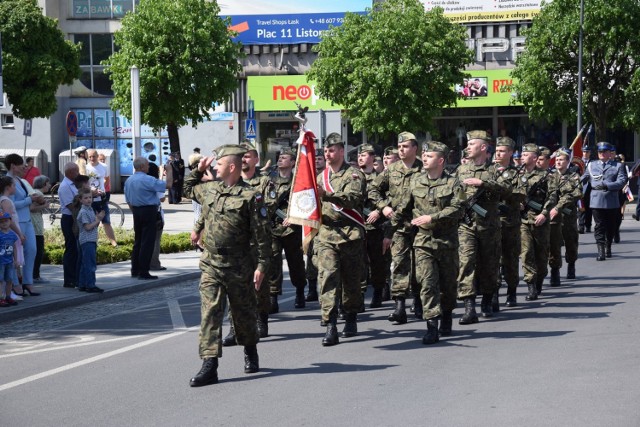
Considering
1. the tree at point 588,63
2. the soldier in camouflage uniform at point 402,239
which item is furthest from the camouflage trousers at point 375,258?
the tree at point 588,63

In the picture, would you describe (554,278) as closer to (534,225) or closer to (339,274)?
(534,225)

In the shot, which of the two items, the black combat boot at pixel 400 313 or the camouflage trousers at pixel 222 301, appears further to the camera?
the black combat boot at pixel 400 313

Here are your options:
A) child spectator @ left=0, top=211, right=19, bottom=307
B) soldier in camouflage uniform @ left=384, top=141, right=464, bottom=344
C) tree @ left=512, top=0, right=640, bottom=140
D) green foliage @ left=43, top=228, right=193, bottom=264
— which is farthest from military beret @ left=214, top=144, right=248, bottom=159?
tree @ left=512, top=0, right=640, bottom=140

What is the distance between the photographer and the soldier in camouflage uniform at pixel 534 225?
12453 mm

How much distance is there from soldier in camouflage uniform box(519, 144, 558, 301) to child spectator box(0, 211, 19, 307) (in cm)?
618

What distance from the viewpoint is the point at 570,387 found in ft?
24.5

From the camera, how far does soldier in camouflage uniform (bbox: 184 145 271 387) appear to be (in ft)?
25.6

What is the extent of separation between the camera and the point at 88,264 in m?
13.3

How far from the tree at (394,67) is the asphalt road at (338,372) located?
20.6 meters

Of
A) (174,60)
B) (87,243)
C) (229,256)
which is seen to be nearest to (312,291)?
(87,243)

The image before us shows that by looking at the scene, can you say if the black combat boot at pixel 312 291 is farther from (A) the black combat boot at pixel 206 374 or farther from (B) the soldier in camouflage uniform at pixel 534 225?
(A) the black combat boot at pixel 206 374

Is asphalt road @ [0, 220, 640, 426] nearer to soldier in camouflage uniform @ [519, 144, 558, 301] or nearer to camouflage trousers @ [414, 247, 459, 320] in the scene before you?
camouflage trousers @ [414, 247, 459, 320]

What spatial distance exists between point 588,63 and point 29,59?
17.9 m

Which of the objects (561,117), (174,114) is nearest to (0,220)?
(174,114)
